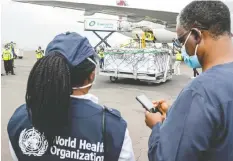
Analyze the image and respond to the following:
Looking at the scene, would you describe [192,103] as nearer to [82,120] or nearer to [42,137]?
[82,120]

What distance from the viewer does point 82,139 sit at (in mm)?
1625

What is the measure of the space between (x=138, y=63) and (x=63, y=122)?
37.1 ft

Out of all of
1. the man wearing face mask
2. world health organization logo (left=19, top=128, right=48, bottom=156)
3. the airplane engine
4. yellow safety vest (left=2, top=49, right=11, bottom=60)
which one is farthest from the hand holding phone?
the airplane engine

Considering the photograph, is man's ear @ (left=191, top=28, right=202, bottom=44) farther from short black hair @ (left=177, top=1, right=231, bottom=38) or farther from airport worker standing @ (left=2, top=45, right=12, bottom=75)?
airport worker standing @ (left=2, top=45, right=12, bottom=75)

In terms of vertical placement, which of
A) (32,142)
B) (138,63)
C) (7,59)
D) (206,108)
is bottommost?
(7,59)

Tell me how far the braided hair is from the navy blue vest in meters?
0.04

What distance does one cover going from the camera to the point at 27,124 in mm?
1708

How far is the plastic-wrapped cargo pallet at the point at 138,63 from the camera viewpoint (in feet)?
41.4

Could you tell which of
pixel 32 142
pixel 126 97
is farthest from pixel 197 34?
pixel 126 97

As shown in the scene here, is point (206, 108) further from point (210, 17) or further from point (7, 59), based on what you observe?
point (7, 59)

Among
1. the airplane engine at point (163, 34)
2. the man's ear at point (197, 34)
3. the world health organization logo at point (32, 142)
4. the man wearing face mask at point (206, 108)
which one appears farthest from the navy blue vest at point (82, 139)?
the airplane engine at point (163, 34)

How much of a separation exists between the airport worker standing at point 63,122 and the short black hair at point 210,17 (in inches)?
24.4

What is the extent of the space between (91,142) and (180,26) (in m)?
0.80

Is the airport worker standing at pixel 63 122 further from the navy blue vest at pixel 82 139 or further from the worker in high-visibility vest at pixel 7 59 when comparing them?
the worker in high-visibility vest at pixel 7 59
